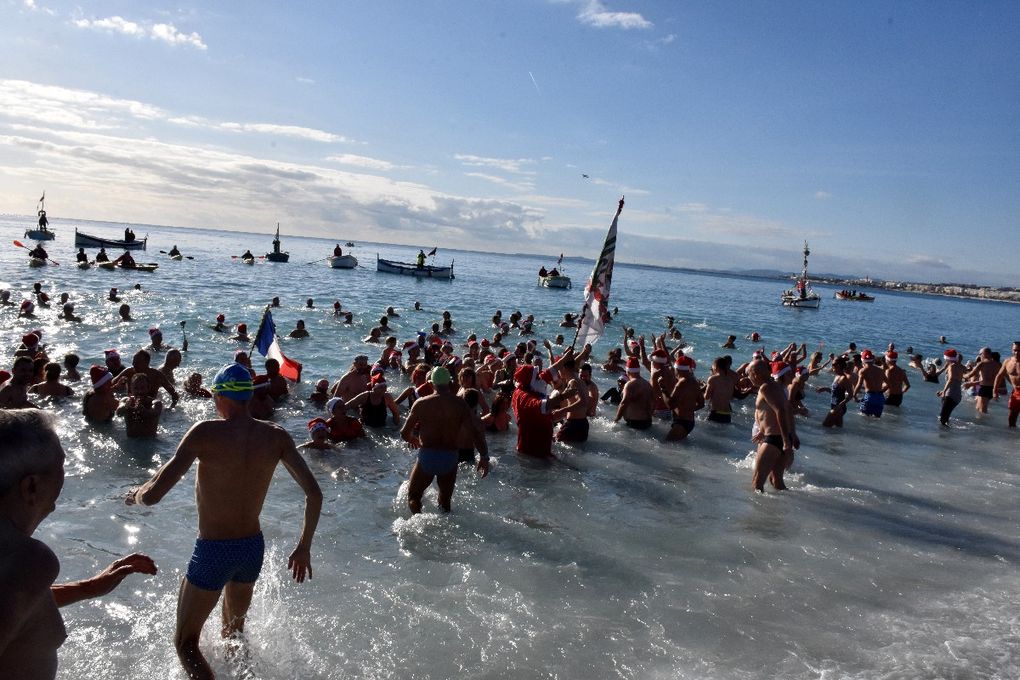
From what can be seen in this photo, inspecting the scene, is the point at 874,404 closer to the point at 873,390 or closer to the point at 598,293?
the point at 873,390

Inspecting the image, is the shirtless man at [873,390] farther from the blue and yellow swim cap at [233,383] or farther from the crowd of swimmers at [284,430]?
the blue and yellow swim cap at [233,383]

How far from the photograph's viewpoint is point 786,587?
5812mm

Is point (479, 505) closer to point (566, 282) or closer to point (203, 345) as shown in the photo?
point (203, 345)

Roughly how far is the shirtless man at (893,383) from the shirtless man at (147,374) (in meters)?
15.3

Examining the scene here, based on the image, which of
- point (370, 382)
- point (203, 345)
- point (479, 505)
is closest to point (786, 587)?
point (479, 505)

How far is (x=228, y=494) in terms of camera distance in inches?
147

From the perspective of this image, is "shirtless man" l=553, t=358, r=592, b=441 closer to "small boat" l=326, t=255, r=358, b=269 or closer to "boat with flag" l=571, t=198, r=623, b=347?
"boat with flag" l=571, t=198, r=623, b=347

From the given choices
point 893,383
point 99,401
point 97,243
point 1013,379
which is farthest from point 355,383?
Answer: point 97,243

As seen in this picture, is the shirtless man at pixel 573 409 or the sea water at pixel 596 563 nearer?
the sea water at pixel 596 563

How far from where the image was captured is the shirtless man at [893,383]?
15.4 metres

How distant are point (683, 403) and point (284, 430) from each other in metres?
8.10

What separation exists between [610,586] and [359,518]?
2.75 meters

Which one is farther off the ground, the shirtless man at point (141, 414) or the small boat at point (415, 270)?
the small boat at point (415, 270)

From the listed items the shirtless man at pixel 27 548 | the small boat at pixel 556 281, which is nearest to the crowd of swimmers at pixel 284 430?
the shirtless man at pixel 27 548
